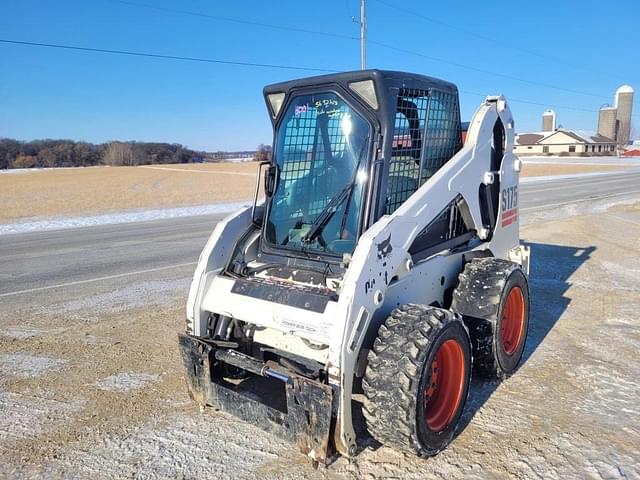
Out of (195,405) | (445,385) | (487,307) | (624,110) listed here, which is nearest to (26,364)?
(195,405)

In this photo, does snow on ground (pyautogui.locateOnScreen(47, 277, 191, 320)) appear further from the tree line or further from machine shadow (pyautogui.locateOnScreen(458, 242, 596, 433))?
the tree line

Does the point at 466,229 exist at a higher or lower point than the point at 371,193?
lower

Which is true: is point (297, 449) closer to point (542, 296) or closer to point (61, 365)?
point (61, 365)

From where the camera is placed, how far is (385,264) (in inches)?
121

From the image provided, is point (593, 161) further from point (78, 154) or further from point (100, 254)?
point (78, 154)

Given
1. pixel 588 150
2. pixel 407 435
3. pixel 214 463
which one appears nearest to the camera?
pixel 407 435

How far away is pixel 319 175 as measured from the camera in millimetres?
3764

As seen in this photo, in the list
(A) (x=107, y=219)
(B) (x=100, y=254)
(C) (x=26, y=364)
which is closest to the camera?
(C) (x=26, y=364)

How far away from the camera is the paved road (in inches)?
304

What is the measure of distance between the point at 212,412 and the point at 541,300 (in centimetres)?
444

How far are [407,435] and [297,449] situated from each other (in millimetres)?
748

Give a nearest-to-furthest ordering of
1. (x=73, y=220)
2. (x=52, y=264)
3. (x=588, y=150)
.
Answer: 1. (x=52, y=264)
2. (x=73, y=220)
3. (x=588, y=150)

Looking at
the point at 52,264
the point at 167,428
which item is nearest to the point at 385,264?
the point at 167,428

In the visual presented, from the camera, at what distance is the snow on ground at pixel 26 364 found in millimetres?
4371
